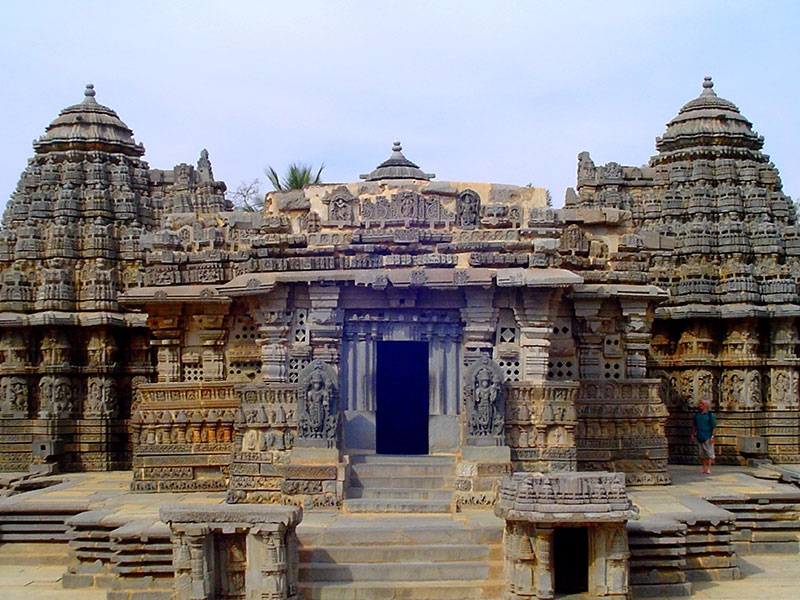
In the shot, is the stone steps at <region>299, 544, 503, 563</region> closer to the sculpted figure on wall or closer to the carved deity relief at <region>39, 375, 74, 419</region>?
the carved deity relief at <region>39, 375, 74, 419</region>

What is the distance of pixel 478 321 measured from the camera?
515 inches

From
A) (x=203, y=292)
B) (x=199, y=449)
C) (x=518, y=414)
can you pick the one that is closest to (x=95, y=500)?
(x=199, y=449)

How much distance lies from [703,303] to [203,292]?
10606 mm

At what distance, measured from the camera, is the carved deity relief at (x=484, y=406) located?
12547 millimetres

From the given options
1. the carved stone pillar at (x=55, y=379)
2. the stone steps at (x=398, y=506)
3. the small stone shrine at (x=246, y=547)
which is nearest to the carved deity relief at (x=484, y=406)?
the stone steps at (x=398, y=506)

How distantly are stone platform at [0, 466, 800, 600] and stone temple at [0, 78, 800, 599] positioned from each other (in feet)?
0.66

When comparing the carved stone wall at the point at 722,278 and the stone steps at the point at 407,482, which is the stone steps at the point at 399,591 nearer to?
the stone steps at the point at 407,482

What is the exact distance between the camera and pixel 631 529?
11211mm

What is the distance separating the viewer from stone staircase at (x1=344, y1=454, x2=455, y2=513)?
12.2m

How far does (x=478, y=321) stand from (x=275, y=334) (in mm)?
2763

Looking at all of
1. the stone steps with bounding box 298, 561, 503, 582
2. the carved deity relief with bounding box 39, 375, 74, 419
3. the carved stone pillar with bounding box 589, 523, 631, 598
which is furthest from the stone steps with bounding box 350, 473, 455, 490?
the carved deity relief with bounding box 39, 375, 74, 419

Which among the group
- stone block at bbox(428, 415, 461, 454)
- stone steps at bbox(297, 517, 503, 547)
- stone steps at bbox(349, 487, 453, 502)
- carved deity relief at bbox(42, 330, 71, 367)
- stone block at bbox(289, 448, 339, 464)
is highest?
carved deity relief at bbox(42, 330, 71, 367)

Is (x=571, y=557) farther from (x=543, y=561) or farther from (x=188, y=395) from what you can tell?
(x=188, y=395)

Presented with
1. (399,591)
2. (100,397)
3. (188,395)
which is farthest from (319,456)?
(100,397)
